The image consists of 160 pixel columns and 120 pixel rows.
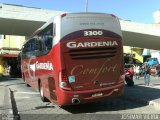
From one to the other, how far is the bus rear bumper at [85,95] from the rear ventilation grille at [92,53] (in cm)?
111

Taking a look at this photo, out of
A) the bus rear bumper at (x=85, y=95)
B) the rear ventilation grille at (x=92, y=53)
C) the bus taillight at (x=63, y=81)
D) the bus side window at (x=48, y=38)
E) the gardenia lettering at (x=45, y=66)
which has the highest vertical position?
the bus side window at (x=48, y=38)

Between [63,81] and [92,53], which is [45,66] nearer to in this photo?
[63,81]

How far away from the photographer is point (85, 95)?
1309 centimetres

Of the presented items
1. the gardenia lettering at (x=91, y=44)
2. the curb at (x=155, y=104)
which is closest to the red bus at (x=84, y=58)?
the gardenia lettering at (x=91, y=44)

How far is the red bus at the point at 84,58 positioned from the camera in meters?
12.9

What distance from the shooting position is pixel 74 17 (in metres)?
13.3

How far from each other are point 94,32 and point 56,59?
5.23ft

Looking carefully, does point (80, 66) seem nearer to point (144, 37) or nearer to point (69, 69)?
point (69, 69)

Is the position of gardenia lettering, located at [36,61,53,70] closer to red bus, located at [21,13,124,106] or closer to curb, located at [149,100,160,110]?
red bus, located at [21,13,124,106]

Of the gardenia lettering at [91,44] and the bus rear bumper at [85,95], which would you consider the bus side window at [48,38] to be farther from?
the bus rear bumper at [85,95]

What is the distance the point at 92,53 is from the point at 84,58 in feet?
1.10

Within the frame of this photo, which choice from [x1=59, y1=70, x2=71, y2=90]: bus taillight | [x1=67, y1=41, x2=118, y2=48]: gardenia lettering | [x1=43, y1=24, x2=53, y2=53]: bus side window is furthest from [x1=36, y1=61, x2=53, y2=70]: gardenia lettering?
[x1=67, y1=41, x2=118, y2=48]: gardenia lettering

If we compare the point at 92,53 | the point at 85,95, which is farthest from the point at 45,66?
the point at 85,95

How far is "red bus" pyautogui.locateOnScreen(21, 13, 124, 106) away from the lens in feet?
42.5
